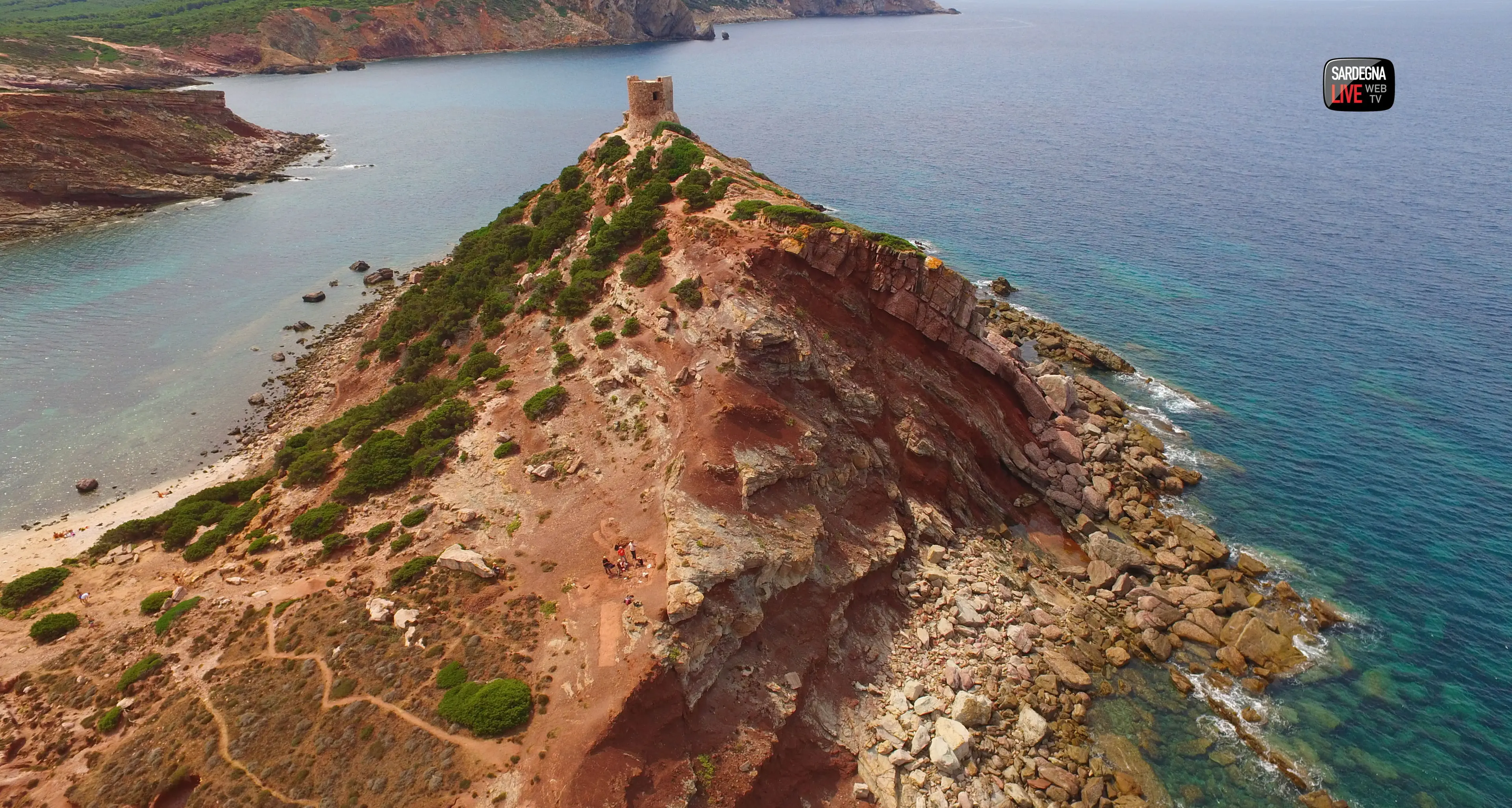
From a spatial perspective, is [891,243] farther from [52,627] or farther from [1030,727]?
[52,627]

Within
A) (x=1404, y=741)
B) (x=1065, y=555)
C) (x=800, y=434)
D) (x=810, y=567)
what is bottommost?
(x=1404, y=741)

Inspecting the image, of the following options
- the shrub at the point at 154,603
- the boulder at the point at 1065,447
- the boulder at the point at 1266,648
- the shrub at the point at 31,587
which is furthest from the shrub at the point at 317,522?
the boulder at the point at 1266,648

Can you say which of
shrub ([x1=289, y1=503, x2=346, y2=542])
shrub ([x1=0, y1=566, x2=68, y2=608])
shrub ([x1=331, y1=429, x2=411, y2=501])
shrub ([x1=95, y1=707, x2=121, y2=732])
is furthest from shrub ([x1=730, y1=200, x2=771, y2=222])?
shrub ([x1=0, y1=566, x2=68, y2=608])

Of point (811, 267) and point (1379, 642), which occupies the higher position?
point (811, 267)

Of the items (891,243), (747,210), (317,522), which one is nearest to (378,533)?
(317,522)

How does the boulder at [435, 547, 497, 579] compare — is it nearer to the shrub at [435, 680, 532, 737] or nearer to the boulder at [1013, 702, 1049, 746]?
the shrub at [435, 680, 532, 737]

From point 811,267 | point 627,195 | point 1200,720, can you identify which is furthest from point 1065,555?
point 627,195

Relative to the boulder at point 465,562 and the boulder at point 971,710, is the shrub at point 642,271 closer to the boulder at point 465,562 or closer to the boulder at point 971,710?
the boulder at point 465,562

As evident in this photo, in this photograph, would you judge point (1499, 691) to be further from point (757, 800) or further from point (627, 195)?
point (627, 195)
